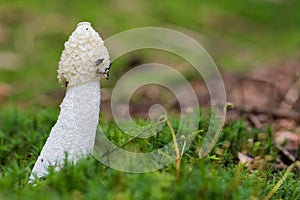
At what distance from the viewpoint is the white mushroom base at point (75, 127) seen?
3475mm

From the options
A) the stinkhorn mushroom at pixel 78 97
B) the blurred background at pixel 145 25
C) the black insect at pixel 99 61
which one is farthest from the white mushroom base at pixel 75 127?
the blurred background at pixel 145 25

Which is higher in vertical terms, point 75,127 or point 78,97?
point 78,97

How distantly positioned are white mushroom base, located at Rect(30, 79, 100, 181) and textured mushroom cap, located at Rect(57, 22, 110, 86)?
0.31 feet

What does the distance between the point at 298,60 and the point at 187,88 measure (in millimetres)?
1864

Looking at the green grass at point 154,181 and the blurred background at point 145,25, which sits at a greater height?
the blurred background at point 145,25

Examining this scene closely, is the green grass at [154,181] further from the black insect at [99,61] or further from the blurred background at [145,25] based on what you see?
the blurred background at [145,25]

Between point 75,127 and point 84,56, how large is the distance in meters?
0.49

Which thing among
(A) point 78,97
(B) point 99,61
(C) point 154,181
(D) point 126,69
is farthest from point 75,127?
(D) point 126,69

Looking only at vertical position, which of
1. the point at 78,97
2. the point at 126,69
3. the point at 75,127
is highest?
the point at 126,69

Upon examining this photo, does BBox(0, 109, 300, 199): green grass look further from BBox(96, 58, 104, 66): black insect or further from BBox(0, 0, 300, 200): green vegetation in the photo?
BBox(96, 58, 104, 66): black insect

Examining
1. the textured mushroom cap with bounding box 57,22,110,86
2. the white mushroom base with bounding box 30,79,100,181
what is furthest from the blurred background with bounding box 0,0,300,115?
the textured mushroom cap with bounding box 57,22,110,86

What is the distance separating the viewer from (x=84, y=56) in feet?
10.9

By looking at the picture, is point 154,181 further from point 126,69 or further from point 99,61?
point 126,69

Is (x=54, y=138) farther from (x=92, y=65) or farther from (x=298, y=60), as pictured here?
(x=298, y=60)
